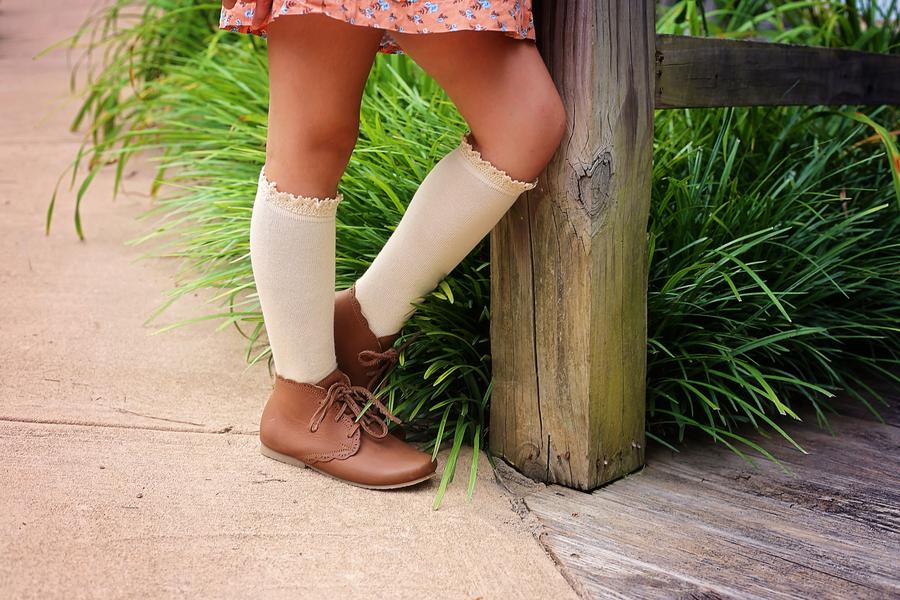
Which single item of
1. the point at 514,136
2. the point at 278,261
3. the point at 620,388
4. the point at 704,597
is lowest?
the point at 704,597

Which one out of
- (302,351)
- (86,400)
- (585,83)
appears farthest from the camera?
(86,400)

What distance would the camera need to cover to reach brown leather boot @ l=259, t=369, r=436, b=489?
139 cm

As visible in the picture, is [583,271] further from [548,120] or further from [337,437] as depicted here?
[337,437]

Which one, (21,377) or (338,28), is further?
(21,377)

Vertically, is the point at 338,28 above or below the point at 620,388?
above

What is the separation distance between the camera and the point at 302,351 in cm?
138

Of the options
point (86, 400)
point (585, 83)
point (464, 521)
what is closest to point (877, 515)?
point (464, 521)

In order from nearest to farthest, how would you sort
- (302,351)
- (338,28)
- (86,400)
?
(338,28) → (302,351) → (86,400)

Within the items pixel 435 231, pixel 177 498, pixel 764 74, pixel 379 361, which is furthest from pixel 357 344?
pixel 764 74

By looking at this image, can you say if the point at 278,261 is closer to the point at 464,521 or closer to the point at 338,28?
the point at 338,28

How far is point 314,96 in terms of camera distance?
1.18 meters

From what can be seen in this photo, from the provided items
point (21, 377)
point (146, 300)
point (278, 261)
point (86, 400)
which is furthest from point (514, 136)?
point (146, 300)

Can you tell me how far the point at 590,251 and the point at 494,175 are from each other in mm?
195

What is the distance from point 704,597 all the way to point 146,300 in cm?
156
